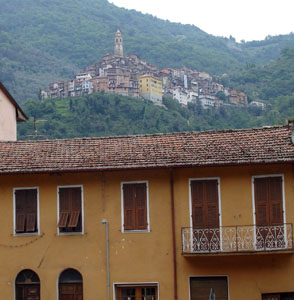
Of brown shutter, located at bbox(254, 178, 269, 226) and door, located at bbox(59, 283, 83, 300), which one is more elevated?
brown shutter, located at bbox(254, 178, 269, 226)

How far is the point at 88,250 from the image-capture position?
66.7ft

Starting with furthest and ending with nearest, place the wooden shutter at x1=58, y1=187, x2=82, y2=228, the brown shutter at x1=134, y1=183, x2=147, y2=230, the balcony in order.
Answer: the wooden shutter at x1=58, y1=187, x2=82, y2=228 → the brown shutter at x1=134, y1=183, x2=147, y2=230 → the balcony

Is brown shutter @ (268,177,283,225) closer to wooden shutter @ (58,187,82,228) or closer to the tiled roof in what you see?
the tiled roof

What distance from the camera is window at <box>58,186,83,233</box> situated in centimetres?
2050

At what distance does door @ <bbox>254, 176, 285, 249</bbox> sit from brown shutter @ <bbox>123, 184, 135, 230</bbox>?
12.0 feet

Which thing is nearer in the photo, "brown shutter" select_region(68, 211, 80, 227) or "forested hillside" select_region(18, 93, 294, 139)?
"brown shutter" select_region(68, 211, 80, 227)

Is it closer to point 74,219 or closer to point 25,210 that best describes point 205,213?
point 74,219

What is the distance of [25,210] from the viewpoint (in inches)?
825

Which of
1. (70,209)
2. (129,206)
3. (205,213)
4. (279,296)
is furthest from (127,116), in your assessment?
(279,296)

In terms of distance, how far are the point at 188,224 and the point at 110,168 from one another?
2.82 meters

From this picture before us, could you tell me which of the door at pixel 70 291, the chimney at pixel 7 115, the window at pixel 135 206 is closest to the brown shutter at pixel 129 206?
the window at pixel 135 206

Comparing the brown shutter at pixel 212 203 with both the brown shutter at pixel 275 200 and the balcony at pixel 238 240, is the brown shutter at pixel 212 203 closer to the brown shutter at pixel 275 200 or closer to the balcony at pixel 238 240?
the balcony at pixel 238 240

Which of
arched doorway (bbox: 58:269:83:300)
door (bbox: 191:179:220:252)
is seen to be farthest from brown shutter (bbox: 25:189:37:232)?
door (bbox: 191:179:220:252)

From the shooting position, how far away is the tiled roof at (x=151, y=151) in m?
19.7
